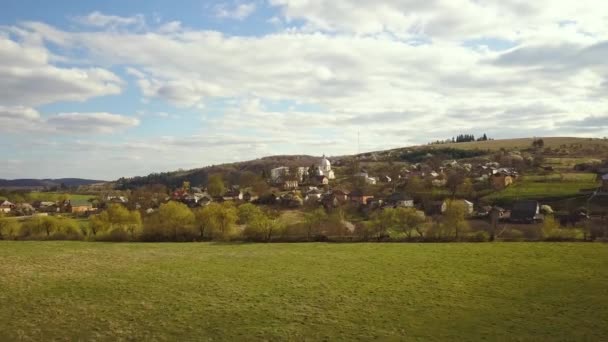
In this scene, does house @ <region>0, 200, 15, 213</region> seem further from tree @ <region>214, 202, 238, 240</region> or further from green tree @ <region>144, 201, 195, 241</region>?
tree @ <region>214, 202, 238, 240</region>

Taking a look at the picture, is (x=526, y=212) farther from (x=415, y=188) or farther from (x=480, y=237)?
(x=415, y=188)

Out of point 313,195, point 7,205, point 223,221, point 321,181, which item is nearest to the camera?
point 223,221

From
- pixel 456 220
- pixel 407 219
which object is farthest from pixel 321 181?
pixel 456 220

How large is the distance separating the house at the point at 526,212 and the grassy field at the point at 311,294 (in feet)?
72.3

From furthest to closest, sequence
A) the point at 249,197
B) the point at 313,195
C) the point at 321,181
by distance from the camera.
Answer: the point at 321,181
the point at 249,197
the point at 313,195

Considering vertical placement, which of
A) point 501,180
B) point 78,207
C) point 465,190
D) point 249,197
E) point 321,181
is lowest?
point 78,207

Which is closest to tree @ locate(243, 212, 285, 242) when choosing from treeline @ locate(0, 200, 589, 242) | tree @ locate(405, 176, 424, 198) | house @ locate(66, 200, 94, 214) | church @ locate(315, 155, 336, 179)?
treeline @ locate(0, 200, 589, 242)

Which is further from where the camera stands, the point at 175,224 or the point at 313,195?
the point at 313,195

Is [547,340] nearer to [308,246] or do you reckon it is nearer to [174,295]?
[174,295]

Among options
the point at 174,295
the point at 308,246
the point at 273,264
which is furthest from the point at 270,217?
the point at 174,295

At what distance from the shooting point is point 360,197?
96812 mm

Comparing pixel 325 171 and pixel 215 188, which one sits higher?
pixel 325 171

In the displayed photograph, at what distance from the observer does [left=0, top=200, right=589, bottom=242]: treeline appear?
175ft

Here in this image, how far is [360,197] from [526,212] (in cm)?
3505
